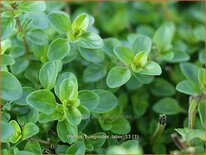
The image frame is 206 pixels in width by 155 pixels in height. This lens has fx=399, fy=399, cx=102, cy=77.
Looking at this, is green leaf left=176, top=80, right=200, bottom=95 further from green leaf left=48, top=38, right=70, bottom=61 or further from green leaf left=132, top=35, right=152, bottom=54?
green leaf left=48, top=38, right=70, bottom=61

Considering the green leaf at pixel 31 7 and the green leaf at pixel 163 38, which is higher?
the green leaf at pixel 31 7

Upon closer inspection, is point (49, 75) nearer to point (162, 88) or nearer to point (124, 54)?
point (124, 54)

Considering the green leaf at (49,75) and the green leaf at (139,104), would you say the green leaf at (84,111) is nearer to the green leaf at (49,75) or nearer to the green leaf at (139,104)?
the green leaf at (49,75)

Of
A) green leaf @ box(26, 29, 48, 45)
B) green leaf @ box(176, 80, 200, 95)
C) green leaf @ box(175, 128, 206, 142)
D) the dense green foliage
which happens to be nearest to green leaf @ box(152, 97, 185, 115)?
the dense green foliage

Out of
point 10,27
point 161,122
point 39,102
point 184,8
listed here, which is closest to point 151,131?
point 161,122

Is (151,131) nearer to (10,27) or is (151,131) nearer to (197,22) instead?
(10,27)

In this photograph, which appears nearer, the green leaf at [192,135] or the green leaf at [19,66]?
the green leaf at [192,135]

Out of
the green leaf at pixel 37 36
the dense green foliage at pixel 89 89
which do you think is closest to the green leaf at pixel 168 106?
the dense green foliage at pixel 89 89
